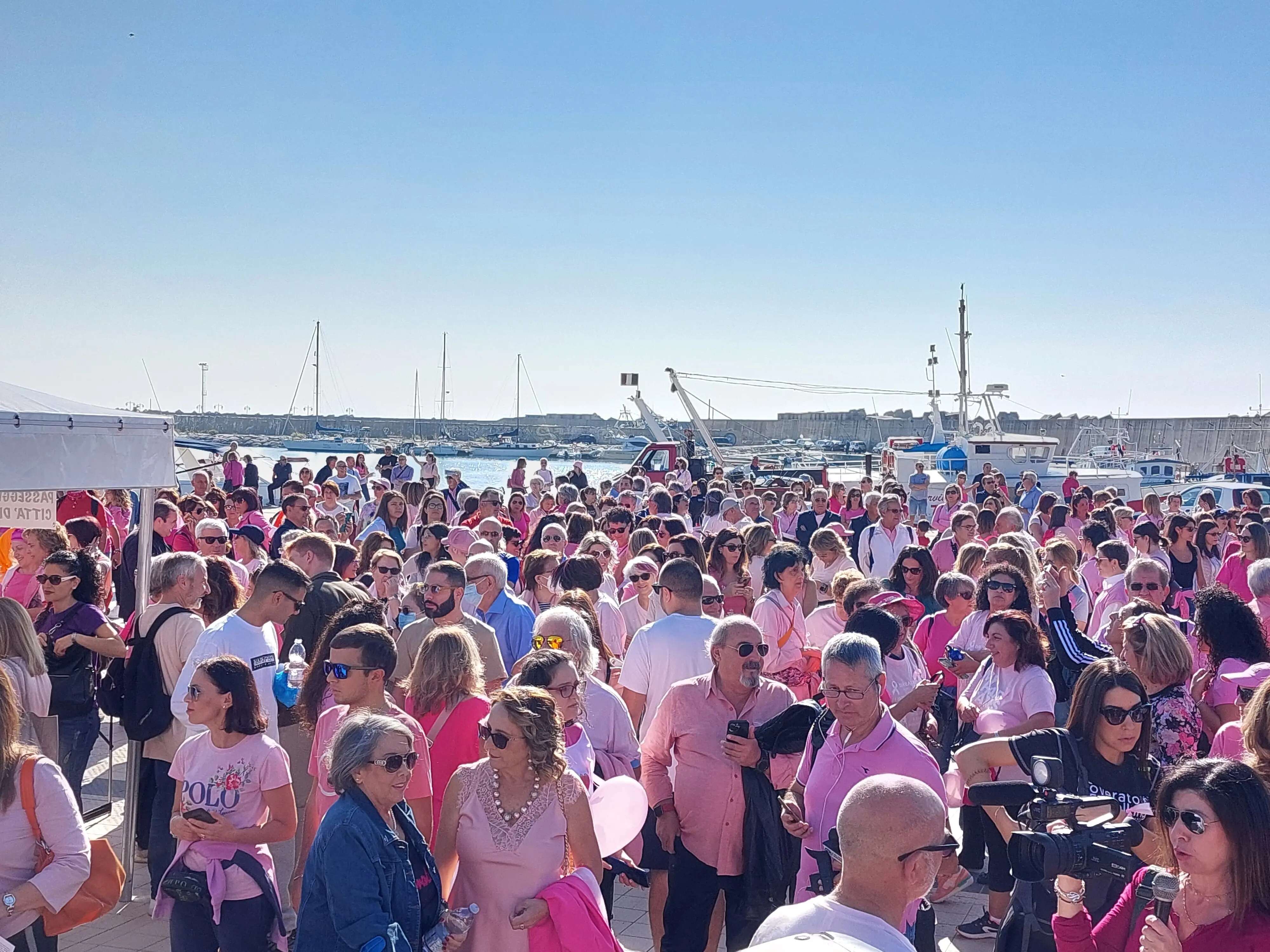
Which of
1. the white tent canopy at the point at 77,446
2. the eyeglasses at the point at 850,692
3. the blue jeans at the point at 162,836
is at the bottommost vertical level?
the blue jeans at the point at 162,836

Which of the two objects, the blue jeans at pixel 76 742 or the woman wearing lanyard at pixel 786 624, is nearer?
the blue jeans at pixel 76 742

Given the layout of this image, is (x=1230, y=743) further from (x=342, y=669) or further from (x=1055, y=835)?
(x=342, y=669)

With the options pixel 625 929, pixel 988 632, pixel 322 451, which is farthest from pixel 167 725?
pixel 322 451

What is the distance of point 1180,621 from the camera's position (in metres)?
5.93

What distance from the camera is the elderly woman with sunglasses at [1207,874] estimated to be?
96.7 inches

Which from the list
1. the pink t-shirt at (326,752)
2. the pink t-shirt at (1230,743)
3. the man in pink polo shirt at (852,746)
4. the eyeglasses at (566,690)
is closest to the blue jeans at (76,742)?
the pink t-shirt at (326,752)

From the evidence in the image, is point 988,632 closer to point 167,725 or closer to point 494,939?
point 494,939

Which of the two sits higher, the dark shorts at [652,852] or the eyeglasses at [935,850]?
the eyeglasses at [935,850]

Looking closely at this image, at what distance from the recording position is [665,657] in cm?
505

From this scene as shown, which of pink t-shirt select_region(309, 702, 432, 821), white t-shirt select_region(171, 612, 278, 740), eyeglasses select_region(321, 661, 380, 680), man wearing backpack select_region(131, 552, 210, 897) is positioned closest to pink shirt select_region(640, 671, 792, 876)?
pink t-shirt select_region(309, 702, 432, 821)

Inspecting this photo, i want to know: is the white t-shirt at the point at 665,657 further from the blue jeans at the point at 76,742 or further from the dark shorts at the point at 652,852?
the blue jeans at the point at 76,742

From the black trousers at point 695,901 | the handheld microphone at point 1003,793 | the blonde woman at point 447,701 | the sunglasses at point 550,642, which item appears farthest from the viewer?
the sunglasses at point 550,642

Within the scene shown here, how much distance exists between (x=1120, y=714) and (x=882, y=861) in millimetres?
1704

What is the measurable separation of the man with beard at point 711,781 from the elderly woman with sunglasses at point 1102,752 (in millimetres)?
865
